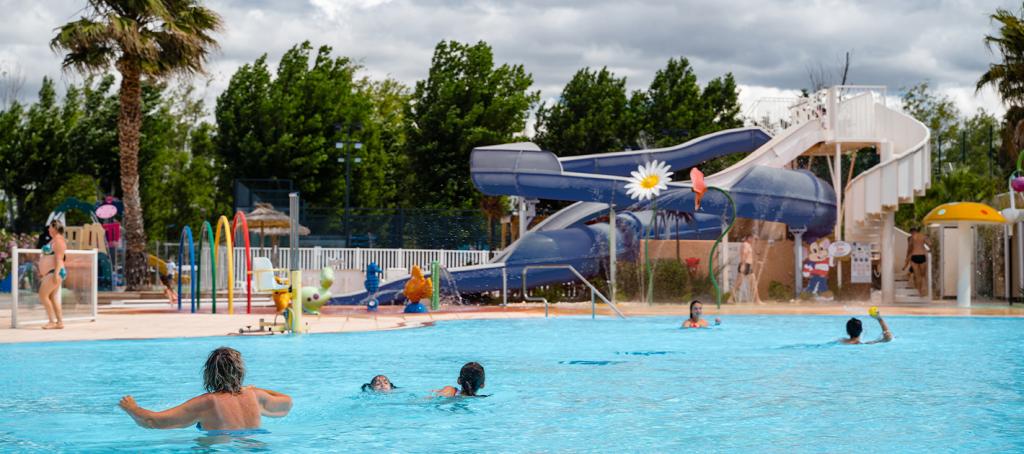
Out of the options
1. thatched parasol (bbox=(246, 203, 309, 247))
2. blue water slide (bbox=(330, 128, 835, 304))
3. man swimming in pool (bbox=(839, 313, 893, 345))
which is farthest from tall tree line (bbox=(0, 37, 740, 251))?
man swimming in pool (bbox=(839, 313, 893, 345))

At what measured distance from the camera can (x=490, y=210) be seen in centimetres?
4381

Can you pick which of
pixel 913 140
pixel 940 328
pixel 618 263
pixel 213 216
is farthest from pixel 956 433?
pixel 213 216

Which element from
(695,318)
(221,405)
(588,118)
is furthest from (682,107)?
(221,405)

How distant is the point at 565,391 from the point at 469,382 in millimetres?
1407

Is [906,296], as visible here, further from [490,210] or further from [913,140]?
[490,210]

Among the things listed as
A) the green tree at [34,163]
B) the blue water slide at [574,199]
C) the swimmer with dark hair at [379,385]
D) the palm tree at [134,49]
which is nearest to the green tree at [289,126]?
the green tree at [34,163]

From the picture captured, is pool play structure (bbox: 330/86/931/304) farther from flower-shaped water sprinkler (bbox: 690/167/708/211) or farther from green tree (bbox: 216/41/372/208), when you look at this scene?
green tree (bbox: 216/41/372/208)

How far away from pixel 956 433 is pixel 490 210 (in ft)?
115

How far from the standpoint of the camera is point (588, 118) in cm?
4606

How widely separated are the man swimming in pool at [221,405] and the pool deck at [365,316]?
7421 millimetres

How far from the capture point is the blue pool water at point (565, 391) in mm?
8664

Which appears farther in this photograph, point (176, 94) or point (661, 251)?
point (176, 94)

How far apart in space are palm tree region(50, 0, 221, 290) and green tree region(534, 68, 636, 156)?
20.6 meters

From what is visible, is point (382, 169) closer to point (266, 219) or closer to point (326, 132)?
point (326, 132)
